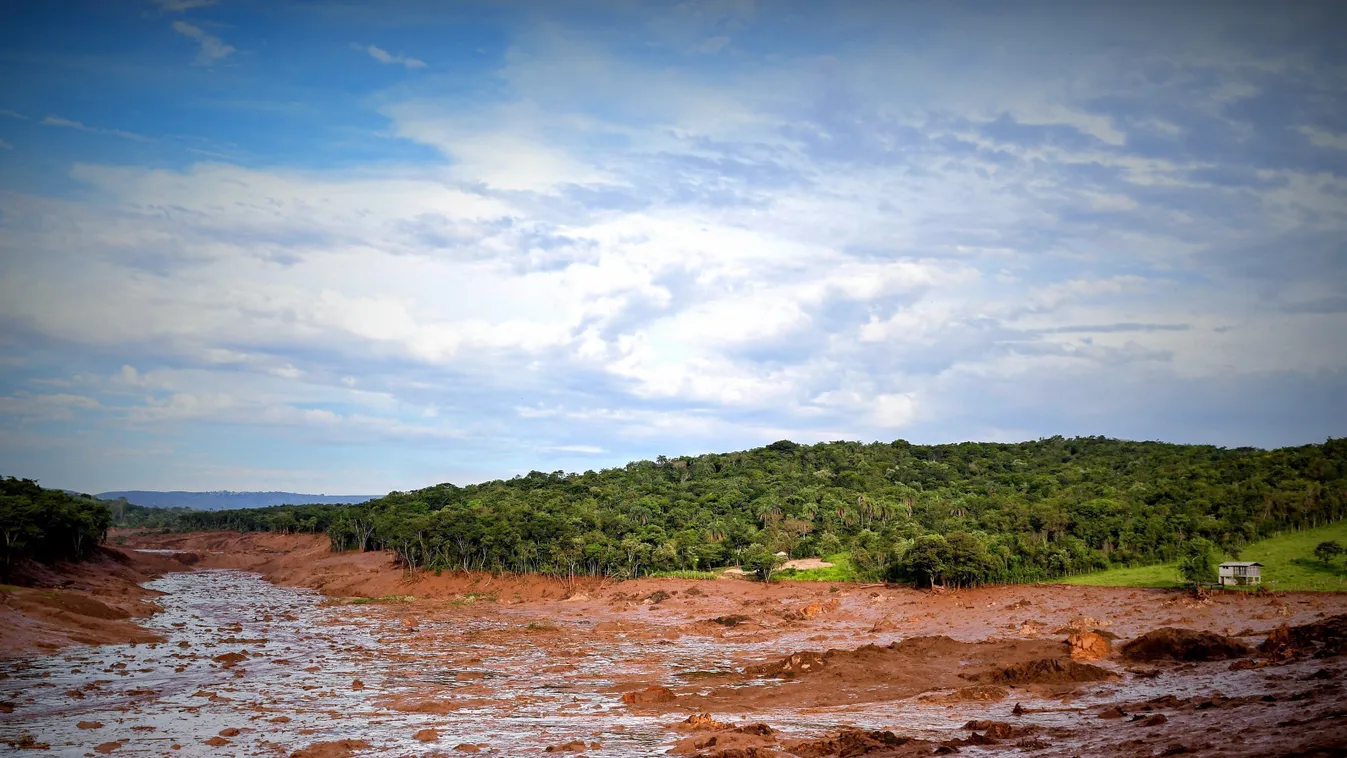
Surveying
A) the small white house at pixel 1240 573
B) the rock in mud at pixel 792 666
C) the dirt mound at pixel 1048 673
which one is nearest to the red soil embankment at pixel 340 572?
the rock in mud at pixel 792 666

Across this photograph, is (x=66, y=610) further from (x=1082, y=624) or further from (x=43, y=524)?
(x=1082, y=624)

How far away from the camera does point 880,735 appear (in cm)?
2364

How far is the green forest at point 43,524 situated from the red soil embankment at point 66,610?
1.97 m

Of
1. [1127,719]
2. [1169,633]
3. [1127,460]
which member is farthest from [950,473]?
[1127,719]

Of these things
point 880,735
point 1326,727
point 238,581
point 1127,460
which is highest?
point 1127,460

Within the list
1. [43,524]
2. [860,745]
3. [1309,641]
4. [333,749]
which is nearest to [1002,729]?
[860,745]

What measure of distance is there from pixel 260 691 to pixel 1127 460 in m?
114

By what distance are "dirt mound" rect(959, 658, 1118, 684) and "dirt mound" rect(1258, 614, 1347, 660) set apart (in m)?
7.03

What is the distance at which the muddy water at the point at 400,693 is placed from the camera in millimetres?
25547

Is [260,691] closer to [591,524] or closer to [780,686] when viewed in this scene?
[780,686]

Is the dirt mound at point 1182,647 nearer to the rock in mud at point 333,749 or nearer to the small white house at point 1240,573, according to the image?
the small white house at point 1240,573

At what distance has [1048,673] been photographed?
33.9 m

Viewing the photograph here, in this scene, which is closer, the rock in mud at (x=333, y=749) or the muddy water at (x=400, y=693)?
the rock in mud at (x=333, y=749)

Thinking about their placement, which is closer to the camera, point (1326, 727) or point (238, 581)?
point (1326, 727)
